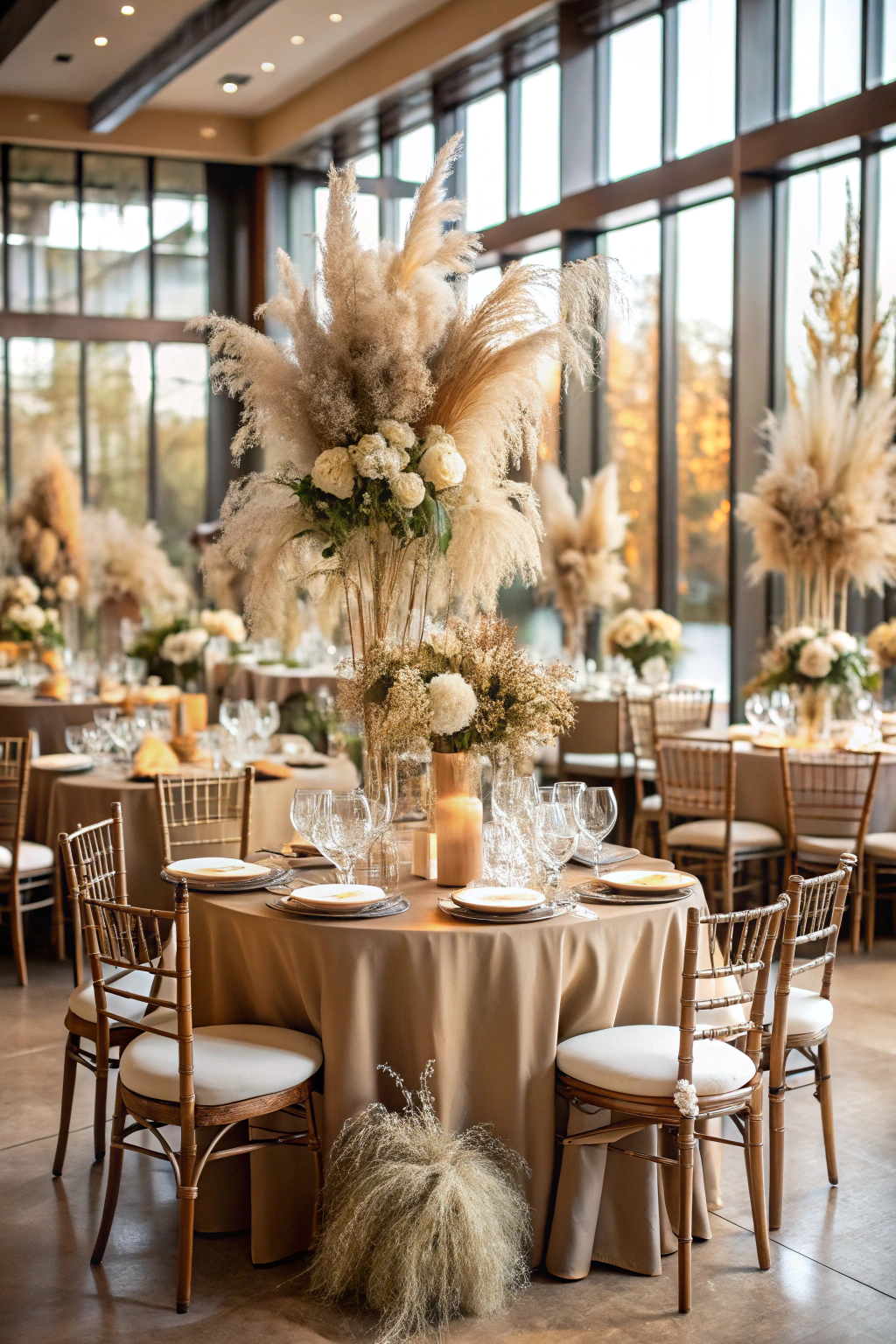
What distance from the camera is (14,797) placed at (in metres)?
5.96

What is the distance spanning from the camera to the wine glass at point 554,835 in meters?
3.27

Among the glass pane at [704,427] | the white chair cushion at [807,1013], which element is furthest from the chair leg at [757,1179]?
the glass pane at [704,427]

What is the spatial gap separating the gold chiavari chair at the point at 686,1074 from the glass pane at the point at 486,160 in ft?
29.5

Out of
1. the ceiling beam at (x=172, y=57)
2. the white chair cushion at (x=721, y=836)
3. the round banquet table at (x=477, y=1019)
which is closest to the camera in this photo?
the round banquet table at (x=477, y=1019)

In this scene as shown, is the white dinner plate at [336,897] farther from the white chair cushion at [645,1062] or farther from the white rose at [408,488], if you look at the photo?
the white rose at [408,488]

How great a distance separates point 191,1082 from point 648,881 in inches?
47.1

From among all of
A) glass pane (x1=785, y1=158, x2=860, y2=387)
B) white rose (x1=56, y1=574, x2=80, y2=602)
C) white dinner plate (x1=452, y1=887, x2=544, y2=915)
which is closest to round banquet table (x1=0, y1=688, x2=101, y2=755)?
white rose (x1=56, y1=574, x2=80, y2=602)

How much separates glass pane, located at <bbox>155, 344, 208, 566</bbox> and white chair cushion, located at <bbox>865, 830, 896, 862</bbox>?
9181mm

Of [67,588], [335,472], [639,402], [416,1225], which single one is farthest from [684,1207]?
[67,588]

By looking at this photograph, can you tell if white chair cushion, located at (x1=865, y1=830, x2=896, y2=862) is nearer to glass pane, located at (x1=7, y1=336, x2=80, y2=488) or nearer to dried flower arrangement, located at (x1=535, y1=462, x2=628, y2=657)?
dried flower arrangement, located at (x1=535, y1=462, x2=628, y2=657)

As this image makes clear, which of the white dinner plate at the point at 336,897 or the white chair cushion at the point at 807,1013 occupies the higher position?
the white dinner plate at the point at 336,897

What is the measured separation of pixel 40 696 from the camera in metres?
8.22

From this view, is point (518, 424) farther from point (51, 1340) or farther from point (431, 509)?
point (51, 1340)

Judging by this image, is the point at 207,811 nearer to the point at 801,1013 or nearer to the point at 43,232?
the point at 801,1013
